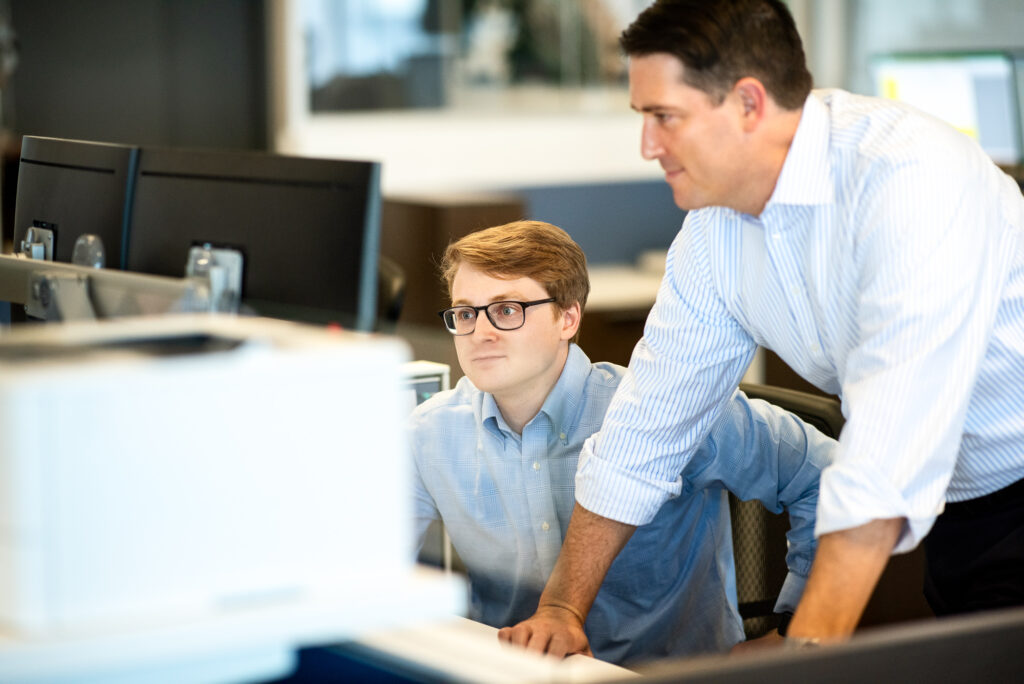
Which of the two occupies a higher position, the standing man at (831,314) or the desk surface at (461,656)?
the standing man at (831,314)

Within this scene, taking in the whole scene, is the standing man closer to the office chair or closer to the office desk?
the office chair

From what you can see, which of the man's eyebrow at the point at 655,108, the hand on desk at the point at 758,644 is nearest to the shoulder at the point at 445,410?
the hand on desk at the point at 758,644

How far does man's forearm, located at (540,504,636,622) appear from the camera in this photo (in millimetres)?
1627

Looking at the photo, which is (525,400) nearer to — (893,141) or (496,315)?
(496,315)

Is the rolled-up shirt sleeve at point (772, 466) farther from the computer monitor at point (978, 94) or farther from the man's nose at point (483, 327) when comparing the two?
the computer monitor at point (978, 94)

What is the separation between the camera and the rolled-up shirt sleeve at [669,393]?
63.1 inches

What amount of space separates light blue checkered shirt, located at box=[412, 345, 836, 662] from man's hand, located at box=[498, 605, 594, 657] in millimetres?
211

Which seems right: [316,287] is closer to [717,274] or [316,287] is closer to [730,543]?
[717,274]

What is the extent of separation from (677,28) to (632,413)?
490 mm

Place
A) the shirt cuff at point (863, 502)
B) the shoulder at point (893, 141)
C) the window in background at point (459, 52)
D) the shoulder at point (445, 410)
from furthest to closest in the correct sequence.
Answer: the window in background at point (459, 52) → the shoulder at point (445, 410) → the shoulder at point (893, 141) → the shirt cuff at point (863, 502)

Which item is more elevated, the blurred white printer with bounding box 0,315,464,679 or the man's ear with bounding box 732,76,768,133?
the man's ear with bounding box 732,76,768,133

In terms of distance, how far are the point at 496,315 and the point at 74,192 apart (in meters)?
0.60

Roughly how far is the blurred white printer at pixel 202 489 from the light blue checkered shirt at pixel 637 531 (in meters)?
0.87

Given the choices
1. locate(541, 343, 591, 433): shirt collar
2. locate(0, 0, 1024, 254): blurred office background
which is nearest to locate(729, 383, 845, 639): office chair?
locate(541, 343, 591, 433): shirt collar
